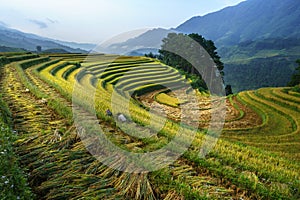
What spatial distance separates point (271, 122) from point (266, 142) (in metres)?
3.57

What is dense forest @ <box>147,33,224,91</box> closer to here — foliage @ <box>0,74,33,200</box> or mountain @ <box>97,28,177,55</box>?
mountain @ <box>97,28,177,55</box>

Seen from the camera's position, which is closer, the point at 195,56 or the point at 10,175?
the point at 10,175

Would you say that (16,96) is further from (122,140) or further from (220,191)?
(220,191)

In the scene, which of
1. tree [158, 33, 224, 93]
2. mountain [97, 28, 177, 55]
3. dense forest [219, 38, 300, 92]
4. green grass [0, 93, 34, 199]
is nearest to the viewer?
green grass [0, 93, 34, 199]

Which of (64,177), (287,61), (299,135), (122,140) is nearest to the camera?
(64,177)

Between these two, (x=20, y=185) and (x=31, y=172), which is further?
(x=31, y=172)

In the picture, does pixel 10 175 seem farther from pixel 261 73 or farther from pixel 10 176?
pixel 261 73

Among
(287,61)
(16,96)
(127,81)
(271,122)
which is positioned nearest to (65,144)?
(16,96)

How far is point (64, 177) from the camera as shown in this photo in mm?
2525

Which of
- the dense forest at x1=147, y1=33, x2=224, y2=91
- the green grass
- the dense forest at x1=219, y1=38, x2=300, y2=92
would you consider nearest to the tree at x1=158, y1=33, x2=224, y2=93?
the dense forest at x1=147, y1=33, x2=224, y2=91

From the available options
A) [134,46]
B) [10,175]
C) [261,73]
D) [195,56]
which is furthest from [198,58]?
[261,73]

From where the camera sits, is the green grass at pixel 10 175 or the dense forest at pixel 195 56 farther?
the dense forest at pixel 195 56

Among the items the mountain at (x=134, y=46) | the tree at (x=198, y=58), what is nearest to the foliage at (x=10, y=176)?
the mountain at (x=134, y=46)

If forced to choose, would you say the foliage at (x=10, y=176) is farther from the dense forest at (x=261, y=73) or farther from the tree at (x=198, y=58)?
the dense forest at (x=261, y=73)
